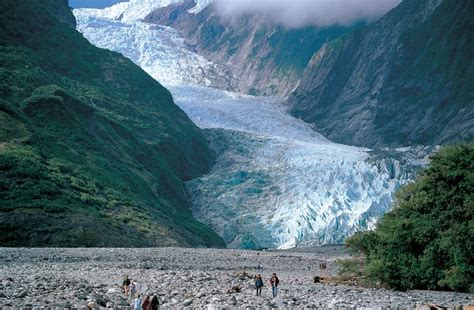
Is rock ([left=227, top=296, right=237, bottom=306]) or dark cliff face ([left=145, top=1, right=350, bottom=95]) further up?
dark cliff face ([left=145, top=1, right=350, bottom=95])

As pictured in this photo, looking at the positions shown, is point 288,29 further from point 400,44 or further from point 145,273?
point 145,273

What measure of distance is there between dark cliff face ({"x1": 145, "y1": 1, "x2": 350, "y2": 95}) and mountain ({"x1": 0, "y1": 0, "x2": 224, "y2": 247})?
5300cm

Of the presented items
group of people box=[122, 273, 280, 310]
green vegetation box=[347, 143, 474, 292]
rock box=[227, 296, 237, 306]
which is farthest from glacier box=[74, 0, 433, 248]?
rock box=[227, 296, 237, 306]

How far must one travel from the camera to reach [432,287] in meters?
19.5

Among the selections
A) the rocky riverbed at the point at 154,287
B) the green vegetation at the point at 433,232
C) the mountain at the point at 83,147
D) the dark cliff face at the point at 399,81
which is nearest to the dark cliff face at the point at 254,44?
the dark cliff face at the point at 399,81

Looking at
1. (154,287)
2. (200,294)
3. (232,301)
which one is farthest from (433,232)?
(154,287)

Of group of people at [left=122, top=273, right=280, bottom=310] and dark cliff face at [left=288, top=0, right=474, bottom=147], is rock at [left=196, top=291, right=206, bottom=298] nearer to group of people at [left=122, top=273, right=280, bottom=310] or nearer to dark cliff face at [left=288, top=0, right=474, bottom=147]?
group of people at [left=122, top=273, right=280, bottom=310]

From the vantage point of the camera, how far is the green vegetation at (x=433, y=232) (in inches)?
741

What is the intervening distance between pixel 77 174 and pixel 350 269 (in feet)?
73.0

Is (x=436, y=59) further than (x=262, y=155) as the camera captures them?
Yes

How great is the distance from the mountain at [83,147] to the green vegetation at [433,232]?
17.6 metres

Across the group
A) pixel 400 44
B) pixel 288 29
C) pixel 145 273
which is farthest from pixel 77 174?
pixel 288 29

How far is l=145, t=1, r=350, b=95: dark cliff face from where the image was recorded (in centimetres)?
12681

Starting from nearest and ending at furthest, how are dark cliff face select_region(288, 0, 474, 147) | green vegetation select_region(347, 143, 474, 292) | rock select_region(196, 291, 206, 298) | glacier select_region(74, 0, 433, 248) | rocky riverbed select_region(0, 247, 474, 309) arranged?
rocky riverbed select_region(0, 247, 474, 309), rock select_region(196, 291, 206, 298), green vegetation select_region(347, 143, 474, 292), glacier select_region(74, 0, 433, 248), dark cliff face select_region(288, 0, 474, 147)
